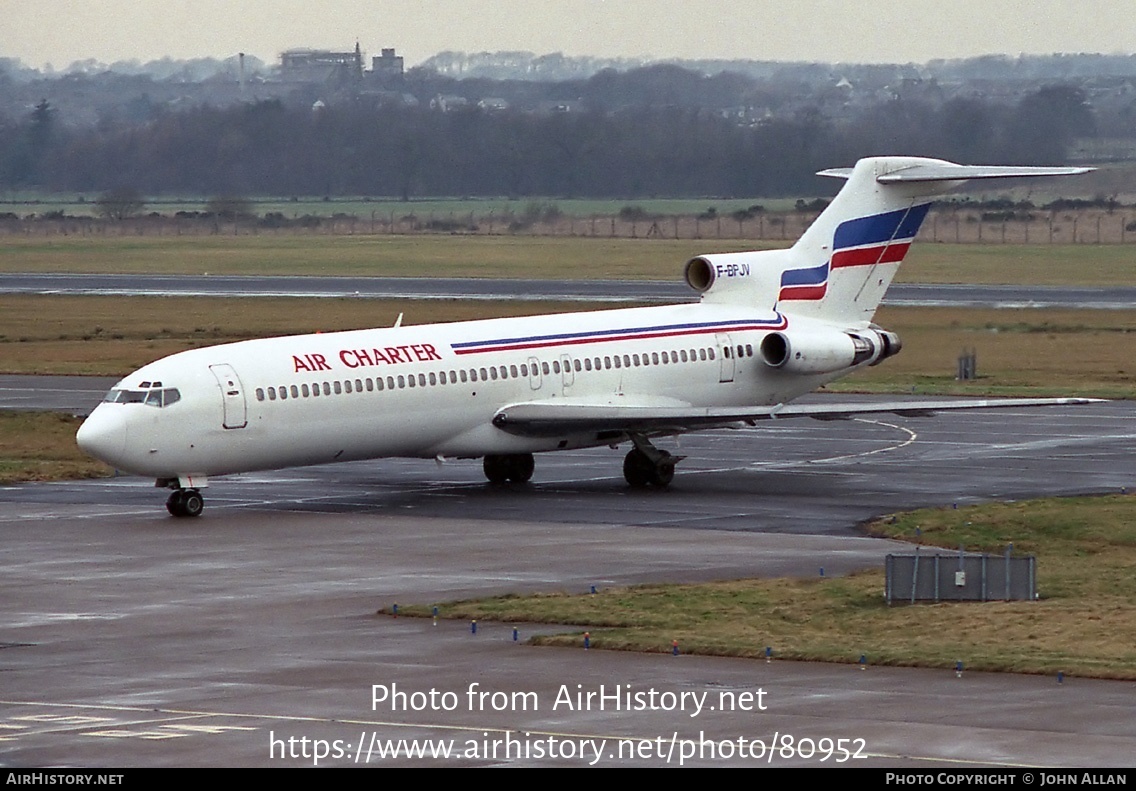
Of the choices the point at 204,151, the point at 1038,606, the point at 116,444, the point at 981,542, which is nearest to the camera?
the point at 1038,606

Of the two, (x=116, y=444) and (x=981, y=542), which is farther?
(x=116, y=444)

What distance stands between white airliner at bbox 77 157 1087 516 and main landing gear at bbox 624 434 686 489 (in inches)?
1.7

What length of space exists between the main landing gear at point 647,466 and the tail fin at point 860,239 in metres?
5.79

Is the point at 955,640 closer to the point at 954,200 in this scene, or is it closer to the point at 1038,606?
the point at 1038,606

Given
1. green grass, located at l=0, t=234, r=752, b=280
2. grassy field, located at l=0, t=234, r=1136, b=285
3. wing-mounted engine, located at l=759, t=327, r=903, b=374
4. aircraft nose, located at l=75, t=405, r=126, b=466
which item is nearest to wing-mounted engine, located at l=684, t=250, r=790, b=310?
wing-mounted engine, located at l=759, t=327, r=903, b=374

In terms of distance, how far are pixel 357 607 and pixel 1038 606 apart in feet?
29.7

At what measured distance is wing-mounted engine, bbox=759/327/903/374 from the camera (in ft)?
148

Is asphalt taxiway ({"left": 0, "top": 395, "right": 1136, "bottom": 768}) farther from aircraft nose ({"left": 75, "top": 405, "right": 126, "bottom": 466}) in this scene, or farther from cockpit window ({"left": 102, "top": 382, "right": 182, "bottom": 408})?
cockpit window ({"left": 102, "top": 382, "right": 182, "bottom": 408})

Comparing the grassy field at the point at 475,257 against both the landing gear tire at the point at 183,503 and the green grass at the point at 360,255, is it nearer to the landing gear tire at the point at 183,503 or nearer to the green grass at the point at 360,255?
the green grass at the point at 360,255

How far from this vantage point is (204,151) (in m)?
125

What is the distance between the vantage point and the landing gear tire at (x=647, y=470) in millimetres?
42344

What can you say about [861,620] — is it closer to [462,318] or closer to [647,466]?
[647,466]

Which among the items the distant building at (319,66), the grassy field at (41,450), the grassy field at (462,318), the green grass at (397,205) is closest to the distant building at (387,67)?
the distant building at (319,66)
